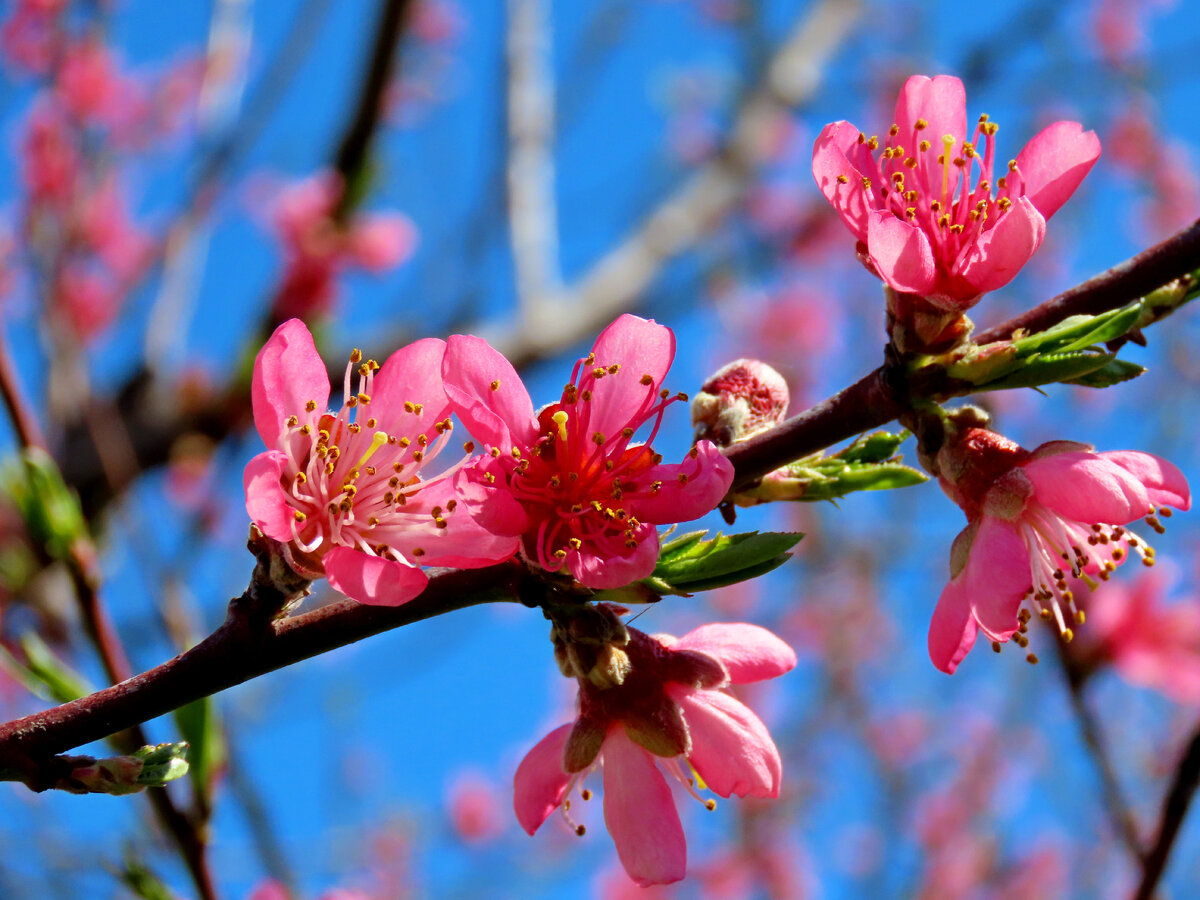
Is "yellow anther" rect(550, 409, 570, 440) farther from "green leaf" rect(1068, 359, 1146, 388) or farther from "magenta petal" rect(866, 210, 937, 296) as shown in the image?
"green leaf" rect(1068, 359, 1146, 388)

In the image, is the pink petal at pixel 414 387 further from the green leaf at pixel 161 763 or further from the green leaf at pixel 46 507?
the green leaf at pixel 46 507

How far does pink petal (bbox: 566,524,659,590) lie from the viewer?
0.97 m

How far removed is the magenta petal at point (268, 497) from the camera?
1001 millimetres

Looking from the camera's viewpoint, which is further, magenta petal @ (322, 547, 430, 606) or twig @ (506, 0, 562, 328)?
twig @ (506, 0, 562, 328)

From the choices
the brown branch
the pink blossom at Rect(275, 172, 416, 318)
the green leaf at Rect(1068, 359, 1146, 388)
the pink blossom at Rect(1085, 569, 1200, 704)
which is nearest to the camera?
the green leaf at Rect(1068, 359, 1146, 388)

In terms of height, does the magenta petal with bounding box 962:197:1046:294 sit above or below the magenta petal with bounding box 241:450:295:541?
below

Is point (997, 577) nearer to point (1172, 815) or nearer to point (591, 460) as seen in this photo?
point (591, 460)

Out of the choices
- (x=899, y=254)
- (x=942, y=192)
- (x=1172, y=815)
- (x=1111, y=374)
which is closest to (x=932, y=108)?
(x=942, y=192)

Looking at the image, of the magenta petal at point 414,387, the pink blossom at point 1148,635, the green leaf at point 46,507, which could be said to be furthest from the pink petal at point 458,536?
the pink blossom at point 1148,635

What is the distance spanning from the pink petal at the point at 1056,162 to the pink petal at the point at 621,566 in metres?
0.61

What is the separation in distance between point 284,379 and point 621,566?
17.3 inches

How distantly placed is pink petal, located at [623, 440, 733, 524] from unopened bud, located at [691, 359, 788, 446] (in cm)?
10

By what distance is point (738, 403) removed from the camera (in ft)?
3.85

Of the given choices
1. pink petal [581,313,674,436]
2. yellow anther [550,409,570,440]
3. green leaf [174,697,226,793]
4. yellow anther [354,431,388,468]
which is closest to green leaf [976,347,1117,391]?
pink petal [581,313,674,436]
